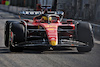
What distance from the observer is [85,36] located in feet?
31.5

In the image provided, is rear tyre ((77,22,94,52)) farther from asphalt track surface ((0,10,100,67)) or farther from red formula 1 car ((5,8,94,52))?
asphalt track surface ((0,10,100,67))

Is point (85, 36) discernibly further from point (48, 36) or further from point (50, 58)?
point (50, 58)

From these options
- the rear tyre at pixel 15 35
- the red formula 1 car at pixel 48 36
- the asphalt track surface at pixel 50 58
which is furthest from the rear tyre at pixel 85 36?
the rear tyre at pixel 15 35

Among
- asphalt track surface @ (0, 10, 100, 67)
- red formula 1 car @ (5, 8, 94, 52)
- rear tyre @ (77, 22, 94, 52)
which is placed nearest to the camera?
asphalt track surface @ (0, 10, 100, 67)

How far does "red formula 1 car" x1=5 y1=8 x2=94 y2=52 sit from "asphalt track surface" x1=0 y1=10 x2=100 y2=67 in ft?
0.98

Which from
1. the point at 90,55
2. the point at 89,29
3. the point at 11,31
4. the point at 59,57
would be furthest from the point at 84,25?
the point at 11,31

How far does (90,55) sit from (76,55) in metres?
0.48

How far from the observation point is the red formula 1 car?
30.5ft

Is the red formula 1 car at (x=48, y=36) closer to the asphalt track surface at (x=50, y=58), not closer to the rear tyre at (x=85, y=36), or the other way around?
the rear tyre at (x=85, y=36)

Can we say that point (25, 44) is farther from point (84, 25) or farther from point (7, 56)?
point (84, 25)

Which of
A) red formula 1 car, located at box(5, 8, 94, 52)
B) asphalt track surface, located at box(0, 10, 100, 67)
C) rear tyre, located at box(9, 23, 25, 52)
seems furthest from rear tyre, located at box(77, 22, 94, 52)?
rear tyre, located at box(9, 23, 25, 52)

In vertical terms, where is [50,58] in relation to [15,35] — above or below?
below

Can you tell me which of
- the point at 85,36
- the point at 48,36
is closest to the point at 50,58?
the point at 48,36

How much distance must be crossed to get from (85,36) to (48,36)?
132 centimetres
